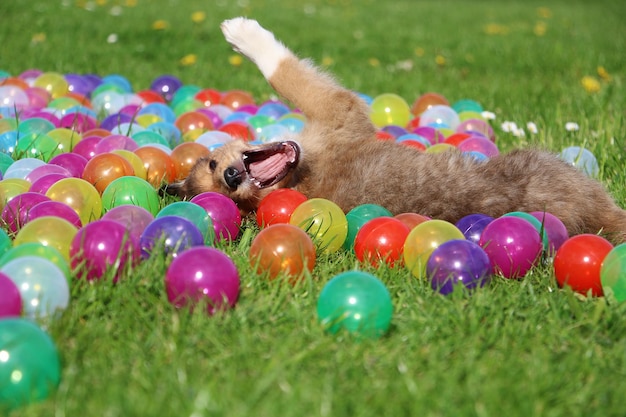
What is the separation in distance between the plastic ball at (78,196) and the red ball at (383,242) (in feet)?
4.27

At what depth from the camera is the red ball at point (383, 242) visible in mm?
3045

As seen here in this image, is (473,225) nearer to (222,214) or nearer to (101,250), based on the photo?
(222,214)

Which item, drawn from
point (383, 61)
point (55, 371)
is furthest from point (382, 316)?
point (383, 61)

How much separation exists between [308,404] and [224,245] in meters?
1.40

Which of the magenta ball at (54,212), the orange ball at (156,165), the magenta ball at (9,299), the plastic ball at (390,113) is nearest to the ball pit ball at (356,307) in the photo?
the magenta ball at (9,299)

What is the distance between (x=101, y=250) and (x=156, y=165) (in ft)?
5.27

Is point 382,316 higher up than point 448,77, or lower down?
higher up

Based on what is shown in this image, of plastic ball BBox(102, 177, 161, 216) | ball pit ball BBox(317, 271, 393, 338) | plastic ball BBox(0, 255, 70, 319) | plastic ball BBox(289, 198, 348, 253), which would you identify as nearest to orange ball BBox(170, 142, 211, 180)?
plastic ball BBox(102, 177, 161, 216)

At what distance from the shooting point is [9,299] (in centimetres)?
220

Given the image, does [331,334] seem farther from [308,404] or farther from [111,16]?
[111,16]

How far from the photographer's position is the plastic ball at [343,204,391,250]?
335 centimetres

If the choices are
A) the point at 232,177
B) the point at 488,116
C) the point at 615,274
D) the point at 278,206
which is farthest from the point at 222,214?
the point at 488,116

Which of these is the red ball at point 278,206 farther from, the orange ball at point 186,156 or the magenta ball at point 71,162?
the magenta ball at point 71,162

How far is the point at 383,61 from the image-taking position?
8219 millimetres
